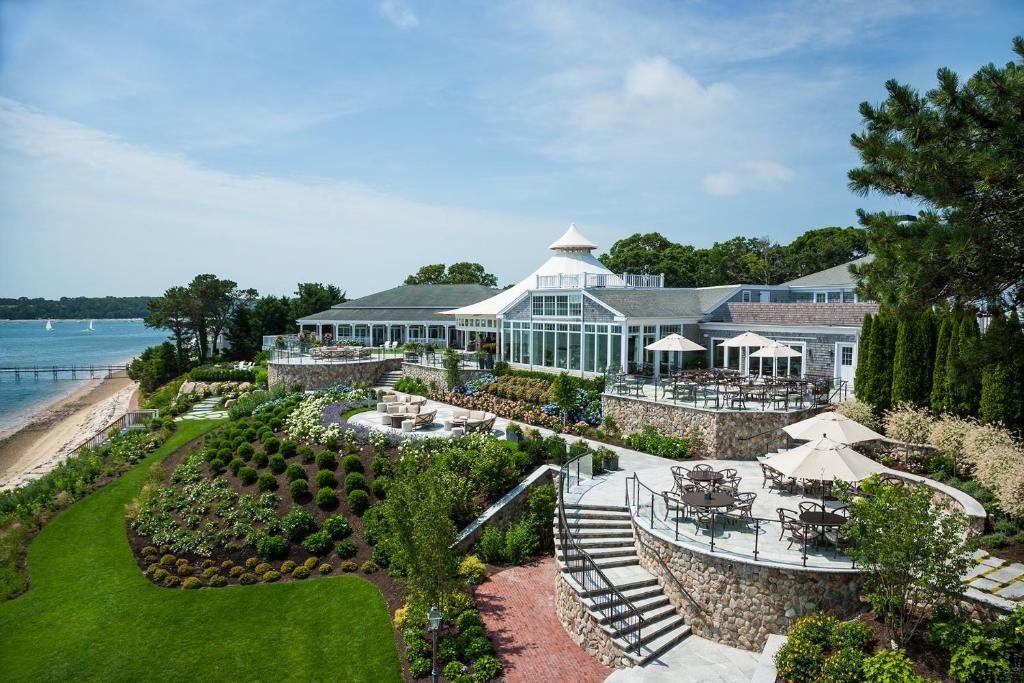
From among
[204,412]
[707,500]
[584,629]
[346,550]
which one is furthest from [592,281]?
[204,412]

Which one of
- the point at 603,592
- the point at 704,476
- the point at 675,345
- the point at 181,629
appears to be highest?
the point at 675,345

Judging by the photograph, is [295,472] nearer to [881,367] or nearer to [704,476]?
→ [704,476]

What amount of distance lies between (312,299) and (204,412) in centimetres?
2036

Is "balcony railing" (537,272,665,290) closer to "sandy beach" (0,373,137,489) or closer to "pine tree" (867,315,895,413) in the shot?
"pine tree" (867,315,895,413)

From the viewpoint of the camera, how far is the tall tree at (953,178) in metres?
8.74

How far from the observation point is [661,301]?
90.6 feet

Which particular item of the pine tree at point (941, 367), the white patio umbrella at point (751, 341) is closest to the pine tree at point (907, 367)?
the pine tree at point (941, 367)

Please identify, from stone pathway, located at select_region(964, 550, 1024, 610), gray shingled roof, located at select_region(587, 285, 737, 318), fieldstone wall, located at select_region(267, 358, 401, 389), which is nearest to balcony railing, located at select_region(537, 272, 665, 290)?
gray shingled roof, located at select_region(587, 285, 737, 318)

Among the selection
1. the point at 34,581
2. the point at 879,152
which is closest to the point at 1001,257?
the point at 879,152

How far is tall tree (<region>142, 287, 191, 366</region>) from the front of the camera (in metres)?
49.9

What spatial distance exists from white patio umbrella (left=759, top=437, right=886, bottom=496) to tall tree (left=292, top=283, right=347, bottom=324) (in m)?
45.9

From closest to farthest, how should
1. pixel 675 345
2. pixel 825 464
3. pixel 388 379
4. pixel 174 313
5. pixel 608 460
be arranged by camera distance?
pixel 825 464
pixel 608 460
pixel 675 345
pixel 388 379
pixel 174 313

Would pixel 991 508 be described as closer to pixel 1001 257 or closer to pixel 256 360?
pixel 1001 257

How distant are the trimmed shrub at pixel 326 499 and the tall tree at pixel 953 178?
15.3 m
